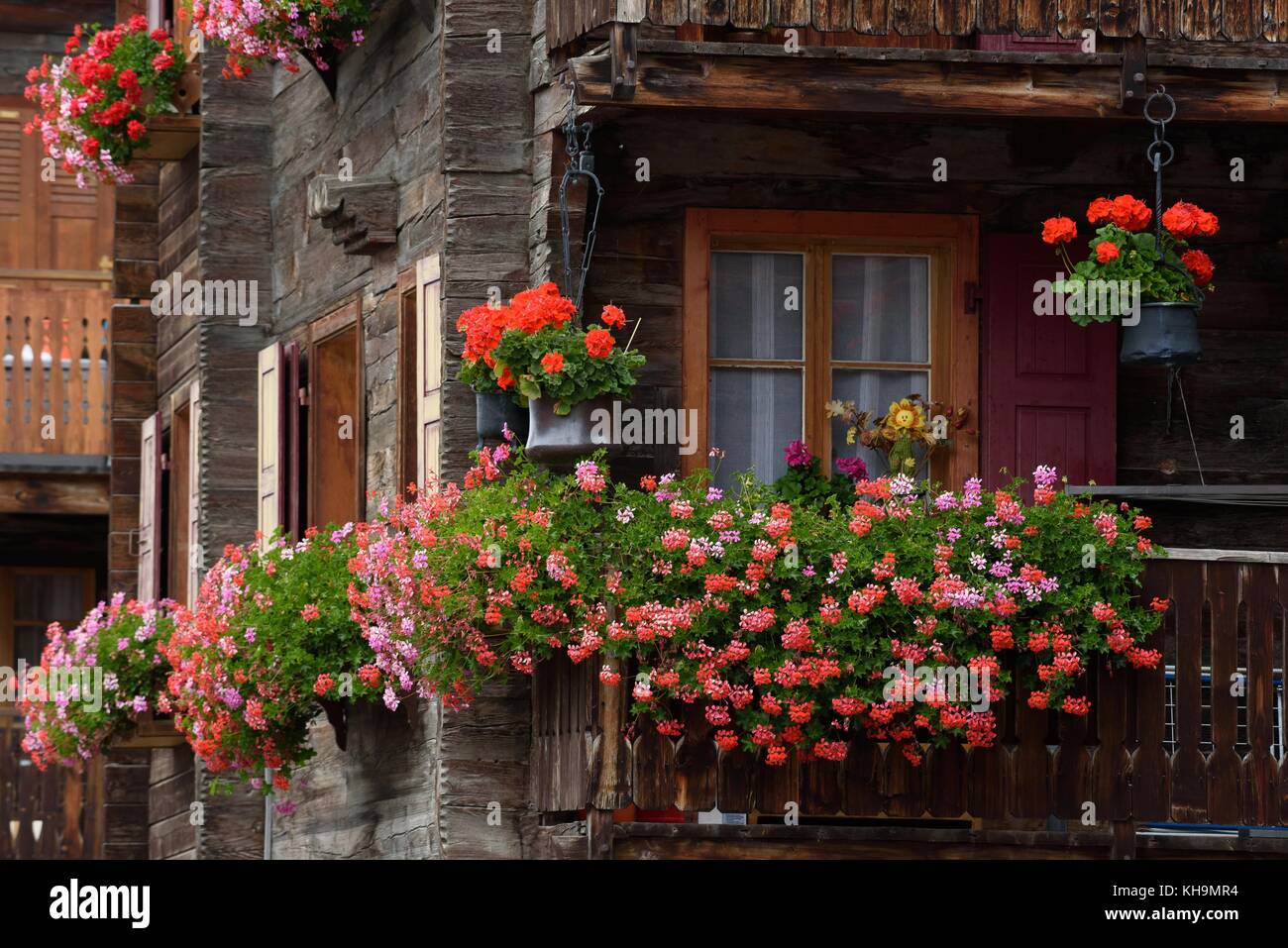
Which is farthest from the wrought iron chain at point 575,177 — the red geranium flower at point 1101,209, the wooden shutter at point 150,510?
the wooden shutter at point 150,510

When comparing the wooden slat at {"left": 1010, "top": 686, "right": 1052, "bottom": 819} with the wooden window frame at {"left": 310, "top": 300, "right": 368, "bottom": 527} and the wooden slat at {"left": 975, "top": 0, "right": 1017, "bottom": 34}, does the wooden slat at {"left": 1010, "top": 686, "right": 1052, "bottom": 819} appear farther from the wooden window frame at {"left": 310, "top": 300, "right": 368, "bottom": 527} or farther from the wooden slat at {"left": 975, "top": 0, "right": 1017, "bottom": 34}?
the wooden window frame at {"left": 310, "top": 300, "right": 368, "bottom": 527}

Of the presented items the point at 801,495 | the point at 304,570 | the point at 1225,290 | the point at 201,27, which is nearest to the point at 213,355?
the point at 201,27

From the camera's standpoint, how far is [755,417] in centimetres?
1202

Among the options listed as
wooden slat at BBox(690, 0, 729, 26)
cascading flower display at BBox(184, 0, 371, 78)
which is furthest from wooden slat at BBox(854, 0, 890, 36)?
cascading flower display at BBox(184, 0, 371, 78)

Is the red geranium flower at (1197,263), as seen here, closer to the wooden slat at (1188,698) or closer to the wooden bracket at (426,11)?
the wooden slat at (1188,698)

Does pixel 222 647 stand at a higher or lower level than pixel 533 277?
lower

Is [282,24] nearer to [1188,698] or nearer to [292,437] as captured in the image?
[292,437]

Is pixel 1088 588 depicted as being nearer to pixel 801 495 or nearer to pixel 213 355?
pixel 801 495

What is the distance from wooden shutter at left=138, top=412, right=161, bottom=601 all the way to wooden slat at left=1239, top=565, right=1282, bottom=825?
7535mm

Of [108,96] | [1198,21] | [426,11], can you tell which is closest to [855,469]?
[1198,21]

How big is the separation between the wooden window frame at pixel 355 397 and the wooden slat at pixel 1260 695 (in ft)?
14.1

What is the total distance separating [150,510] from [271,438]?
10.4 ft

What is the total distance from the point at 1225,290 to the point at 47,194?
33.2ft

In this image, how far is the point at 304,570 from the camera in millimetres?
11523
